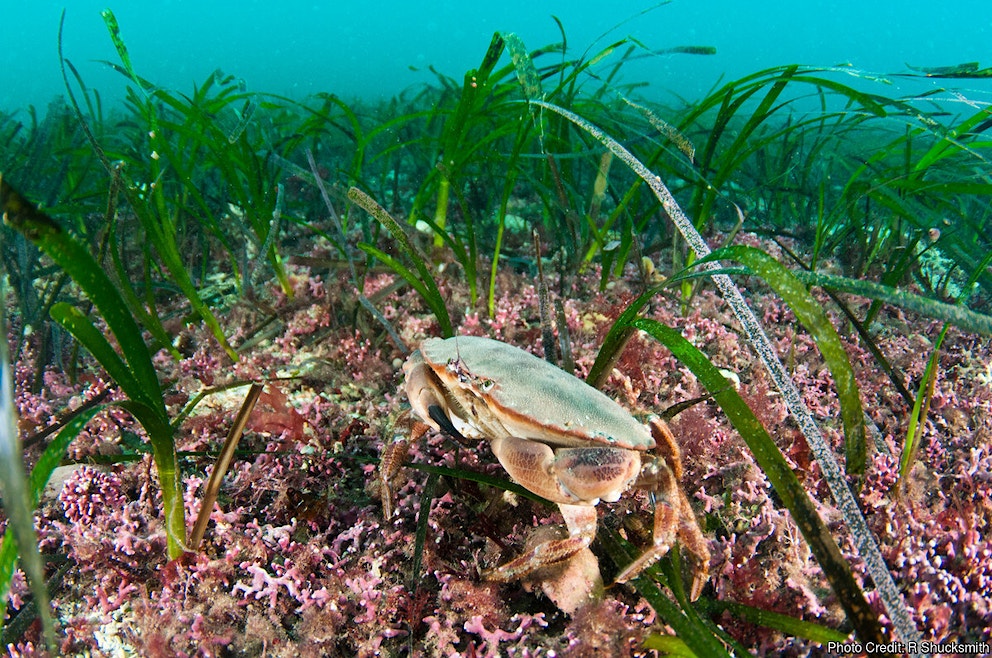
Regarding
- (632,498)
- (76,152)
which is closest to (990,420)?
(632,498)

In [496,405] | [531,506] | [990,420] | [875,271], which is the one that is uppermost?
[496,405]

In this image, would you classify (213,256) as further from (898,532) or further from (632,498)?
(898,532)

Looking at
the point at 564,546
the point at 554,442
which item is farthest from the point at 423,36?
the point at 564,546

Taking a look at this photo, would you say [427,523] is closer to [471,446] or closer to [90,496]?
[471,446]

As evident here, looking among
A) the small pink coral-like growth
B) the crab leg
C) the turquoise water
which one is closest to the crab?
the crab leg

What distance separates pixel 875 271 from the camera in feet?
14.8

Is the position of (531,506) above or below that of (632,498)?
above

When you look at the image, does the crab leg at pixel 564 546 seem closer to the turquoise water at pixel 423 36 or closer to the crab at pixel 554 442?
the crab at pixel 554 442

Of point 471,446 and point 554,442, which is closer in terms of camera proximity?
point 554,442

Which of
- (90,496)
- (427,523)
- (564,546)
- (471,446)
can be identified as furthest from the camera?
(471,446)

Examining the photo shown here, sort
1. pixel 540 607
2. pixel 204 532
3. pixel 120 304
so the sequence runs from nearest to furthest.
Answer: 1. pixel 120 304
2. pixel 540 607
3. pixel 204 532

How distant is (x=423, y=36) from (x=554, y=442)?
103950 millimetres

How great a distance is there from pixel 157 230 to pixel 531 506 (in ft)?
10.3

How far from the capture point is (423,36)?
291ft
